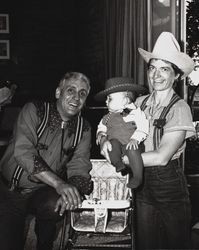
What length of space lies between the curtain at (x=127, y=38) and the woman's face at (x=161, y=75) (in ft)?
5.01

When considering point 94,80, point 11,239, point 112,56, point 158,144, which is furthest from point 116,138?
point 94,80

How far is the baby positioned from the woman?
5 cm

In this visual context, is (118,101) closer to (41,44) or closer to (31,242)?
(31,242)

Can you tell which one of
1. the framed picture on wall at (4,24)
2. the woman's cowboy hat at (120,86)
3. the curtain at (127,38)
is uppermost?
the framed picture on wall at (4,24)

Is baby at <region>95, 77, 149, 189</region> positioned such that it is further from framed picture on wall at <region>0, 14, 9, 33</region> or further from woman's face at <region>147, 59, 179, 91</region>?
framed picture on wall at <region>0, 14, 9, 33</region>

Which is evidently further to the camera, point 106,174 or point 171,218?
point 106,174

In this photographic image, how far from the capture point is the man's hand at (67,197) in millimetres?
2211

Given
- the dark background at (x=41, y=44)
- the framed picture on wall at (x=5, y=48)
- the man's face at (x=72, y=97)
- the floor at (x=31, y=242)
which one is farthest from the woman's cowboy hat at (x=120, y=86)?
the framed picture on wall at (x=5, y=48)

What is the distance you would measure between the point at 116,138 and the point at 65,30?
488 cm

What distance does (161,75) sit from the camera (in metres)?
2.12

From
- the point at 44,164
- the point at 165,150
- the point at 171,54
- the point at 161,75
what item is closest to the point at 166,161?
the point at 165,150

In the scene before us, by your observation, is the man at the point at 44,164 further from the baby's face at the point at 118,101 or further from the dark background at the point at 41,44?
the dark background at the point at 41,44

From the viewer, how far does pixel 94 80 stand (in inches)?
225

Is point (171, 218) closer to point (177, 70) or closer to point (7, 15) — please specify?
point (177, 70)
